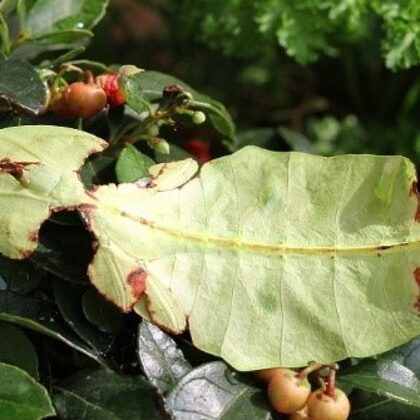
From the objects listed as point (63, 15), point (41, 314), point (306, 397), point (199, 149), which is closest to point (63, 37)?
point (63, 15)

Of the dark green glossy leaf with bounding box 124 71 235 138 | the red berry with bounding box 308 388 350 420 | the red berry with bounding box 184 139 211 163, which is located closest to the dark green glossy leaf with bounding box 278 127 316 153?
the red berry with bounding box 184 139 211 163

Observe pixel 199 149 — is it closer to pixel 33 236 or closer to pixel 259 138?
pixel 259 138

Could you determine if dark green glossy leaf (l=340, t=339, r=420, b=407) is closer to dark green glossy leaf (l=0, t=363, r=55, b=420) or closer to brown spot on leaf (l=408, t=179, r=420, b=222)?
brown spot on leaf (l=408, t=179, r=420, b=222)

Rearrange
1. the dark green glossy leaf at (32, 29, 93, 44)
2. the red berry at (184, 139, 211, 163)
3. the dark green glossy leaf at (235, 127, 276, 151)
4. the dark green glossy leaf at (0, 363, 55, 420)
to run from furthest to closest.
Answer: the dark green glossy leaf at (235, 127, 276, 151) → the red berry at (184, 139, 211, 163) → the dark green glossy leaf at (32, 29, 93, 44) → the dark green glossy leaf at (0, 363, 55, 420)

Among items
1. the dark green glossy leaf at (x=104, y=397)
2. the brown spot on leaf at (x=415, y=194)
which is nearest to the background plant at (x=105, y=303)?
the dark green glossy leaf at (x=104, y=397)

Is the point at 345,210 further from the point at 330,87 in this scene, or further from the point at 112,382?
the point at 330,87

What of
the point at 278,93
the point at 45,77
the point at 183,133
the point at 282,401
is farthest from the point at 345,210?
the point at 278,93

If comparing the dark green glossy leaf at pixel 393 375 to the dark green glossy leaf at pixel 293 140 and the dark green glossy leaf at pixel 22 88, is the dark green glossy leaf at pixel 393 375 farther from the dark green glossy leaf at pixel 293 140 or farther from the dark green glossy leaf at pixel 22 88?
the dark green glossy leaf at pixel 293 140
